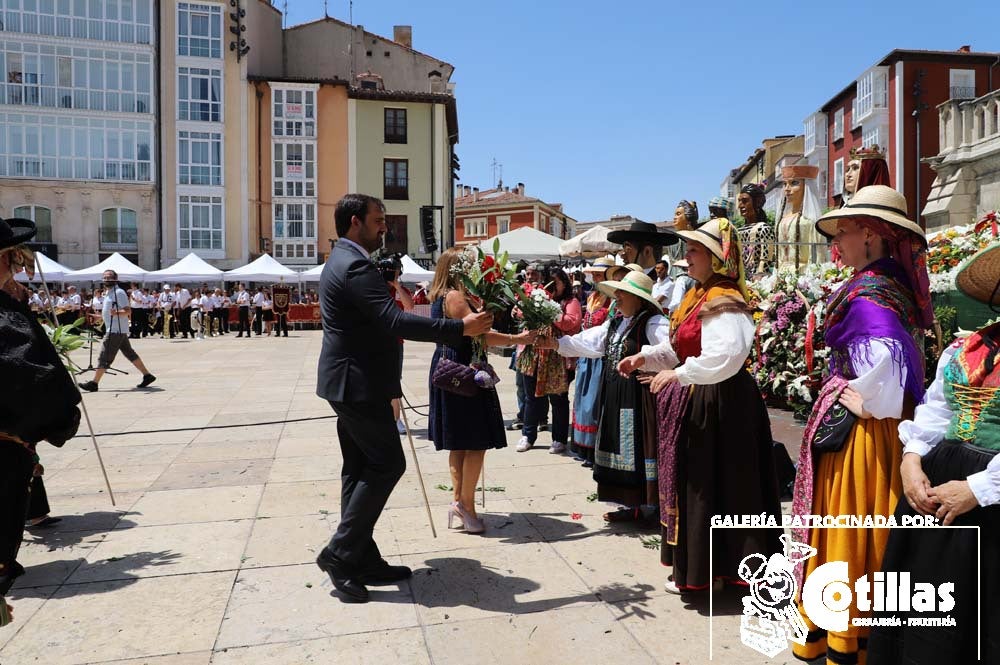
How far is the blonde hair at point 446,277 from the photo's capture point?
467 centimetres

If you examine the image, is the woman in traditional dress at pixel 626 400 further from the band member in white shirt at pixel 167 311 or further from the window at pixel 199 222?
the window at pixel 199 222

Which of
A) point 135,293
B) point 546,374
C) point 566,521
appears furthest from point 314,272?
point 566,521

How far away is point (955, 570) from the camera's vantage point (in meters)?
2.29

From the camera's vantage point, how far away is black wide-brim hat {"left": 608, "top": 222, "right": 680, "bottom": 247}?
564 centimetres

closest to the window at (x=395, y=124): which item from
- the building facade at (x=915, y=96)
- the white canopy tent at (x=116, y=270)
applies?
the white canopy tent at (x=116, y=270)

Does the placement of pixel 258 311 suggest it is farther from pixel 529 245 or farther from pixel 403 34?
pixel 403 34

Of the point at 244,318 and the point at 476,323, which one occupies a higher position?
the point at 476,323

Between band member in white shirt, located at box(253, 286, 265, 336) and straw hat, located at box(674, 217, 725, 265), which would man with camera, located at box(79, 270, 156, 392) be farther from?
band member in white shirt, located at box(253, 286, 265, 336)

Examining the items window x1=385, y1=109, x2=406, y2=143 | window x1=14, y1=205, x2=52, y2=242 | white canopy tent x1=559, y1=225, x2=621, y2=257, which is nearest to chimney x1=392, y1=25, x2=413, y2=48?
window x1=385, y1=109, x2=406, y2=143

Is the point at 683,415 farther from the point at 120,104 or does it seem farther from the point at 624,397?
the point at 120,104

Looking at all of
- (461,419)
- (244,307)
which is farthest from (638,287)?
(244,307)

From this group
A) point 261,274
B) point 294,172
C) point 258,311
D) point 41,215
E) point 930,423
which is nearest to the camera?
point 930,423

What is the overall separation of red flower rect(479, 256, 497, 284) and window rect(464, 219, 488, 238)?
61475 millimetres

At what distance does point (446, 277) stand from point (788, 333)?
425 centimetres
